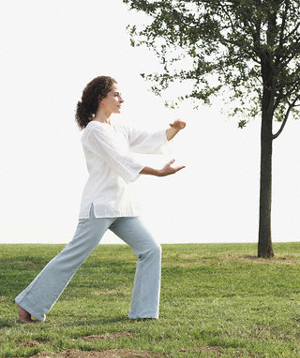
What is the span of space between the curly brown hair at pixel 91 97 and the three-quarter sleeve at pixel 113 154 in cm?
44

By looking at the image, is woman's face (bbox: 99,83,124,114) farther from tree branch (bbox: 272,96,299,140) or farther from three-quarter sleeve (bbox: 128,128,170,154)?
tree branch (bbox: 272,96,299,140)

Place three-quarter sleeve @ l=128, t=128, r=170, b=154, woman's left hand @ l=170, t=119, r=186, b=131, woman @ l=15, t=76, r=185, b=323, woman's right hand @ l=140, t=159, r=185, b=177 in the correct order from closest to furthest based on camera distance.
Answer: woman's right hand @ l=140, t=159, r=185, b=177
woman @ l=15, t=76, r=185, b=323
woman's left hand @ l=170, t=119, r=186, b=131
three-quarter sleeve @ l=128, t=128, r=170, b=154

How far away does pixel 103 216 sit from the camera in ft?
18.1

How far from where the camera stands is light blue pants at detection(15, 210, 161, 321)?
5.59 metres

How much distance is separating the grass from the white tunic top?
121cm

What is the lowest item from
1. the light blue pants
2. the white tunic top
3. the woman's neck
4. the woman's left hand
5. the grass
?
the grass

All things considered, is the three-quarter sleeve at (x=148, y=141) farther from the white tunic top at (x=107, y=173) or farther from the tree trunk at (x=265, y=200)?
the tree trunk at (x=265, y=200)

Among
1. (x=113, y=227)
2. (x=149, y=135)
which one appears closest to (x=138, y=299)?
(x=113, y=227)

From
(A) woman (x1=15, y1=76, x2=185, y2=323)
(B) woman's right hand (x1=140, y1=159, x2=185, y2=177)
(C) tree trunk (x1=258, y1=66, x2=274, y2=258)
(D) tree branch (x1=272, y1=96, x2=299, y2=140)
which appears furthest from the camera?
(D) tree branch (x1=272, y1=96, x2=299, y2=140)

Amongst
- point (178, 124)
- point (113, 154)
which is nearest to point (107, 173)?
point (113, 154)

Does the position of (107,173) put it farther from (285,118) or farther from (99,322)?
(285,118)

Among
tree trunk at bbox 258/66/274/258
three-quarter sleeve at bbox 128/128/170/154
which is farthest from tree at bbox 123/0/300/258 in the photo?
three-quarter sleeve at bbox 128/128/170/154

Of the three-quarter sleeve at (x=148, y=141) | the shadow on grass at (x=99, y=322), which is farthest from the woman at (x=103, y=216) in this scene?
the three-quarter sleeve at (x=148, y=141)

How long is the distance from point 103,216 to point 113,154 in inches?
25.3
